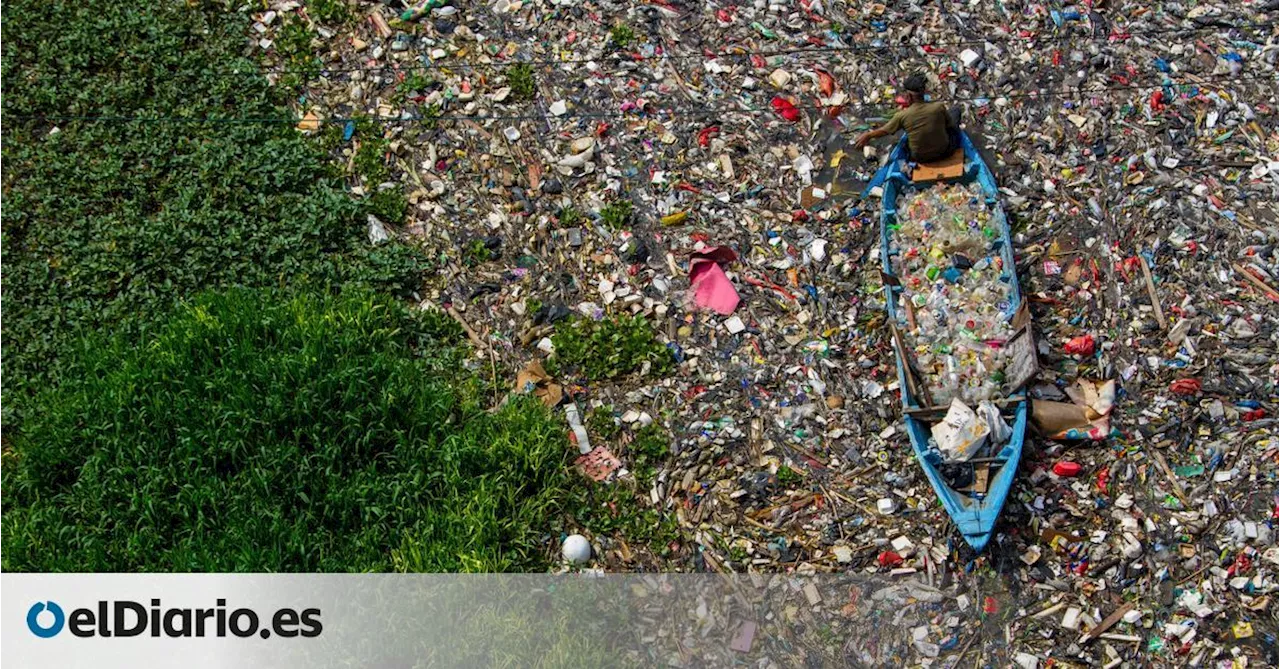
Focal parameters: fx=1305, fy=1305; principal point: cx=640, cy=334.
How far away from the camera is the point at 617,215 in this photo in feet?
34.7

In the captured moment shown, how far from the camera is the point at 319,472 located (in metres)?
9.12

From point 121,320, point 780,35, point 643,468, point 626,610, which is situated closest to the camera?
point 626,610

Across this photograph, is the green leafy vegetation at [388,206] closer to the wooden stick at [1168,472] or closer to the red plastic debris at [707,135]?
the red plastic debris at [707,135]

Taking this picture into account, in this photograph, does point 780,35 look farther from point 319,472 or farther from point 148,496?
point 148,496

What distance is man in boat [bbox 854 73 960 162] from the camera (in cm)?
1020

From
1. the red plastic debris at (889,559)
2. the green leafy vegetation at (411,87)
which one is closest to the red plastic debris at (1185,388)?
the red plastic debris at (889,559)

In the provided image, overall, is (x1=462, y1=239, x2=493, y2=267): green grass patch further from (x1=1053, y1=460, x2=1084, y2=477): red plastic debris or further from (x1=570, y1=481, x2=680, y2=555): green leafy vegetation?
(x1=1053, y1=460, x2=1084, y2=477): red plastic debris

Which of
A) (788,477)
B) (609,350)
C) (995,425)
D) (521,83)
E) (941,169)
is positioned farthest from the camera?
(521,83)

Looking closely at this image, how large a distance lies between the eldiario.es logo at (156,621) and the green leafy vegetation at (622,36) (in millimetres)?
5700

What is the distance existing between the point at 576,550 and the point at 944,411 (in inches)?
108

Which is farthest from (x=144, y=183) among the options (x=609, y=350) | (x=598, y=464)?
(x=598, y=464)

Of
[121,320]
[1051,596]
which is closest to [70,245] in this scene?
[121,320]

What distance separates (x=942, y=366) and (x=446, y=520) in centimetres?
370

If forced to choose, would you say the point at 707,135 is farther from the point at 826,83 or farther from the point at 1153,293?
the point at 1153,293
